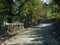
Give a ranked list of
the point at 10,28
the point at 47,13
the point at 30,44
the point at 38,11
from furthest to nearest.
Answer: the point at 47,13
the point at 38,11
the point at 10,28
the point at 30,44

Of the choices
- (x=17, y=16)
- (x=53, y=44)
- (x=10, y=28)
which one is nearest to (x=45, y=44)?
(x=53, y=44)

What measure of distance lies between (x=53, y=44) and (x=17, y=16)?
20598mm

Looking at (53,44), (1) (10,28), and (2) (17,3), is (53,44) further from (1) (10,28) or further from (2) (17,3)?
(2) (17,3)

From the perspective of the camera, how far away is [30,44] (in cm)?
1800

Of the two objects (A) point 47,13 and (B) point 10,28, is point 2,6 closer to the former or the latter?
(B) point 10,28

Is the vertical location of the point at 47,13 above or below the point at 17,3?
below

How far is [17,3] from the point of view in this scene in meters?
38.0

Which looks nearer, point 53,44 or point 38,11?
point 53,44

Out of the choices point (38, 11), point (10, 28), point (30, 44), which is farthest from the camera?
point (38, 11)

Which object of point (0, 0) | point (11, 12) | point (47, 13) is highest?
point (0, 0)

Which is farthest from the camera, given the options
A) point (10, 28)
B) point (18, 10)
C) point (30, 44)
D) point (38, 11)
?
point (38, 11)

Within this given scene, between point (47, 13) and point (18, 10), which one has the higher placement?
point (18, 10)

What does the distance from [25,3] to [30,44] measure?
71.6ft

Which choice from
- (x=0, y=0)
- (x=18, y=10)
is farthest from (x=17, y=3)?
(x=0, y=0)
